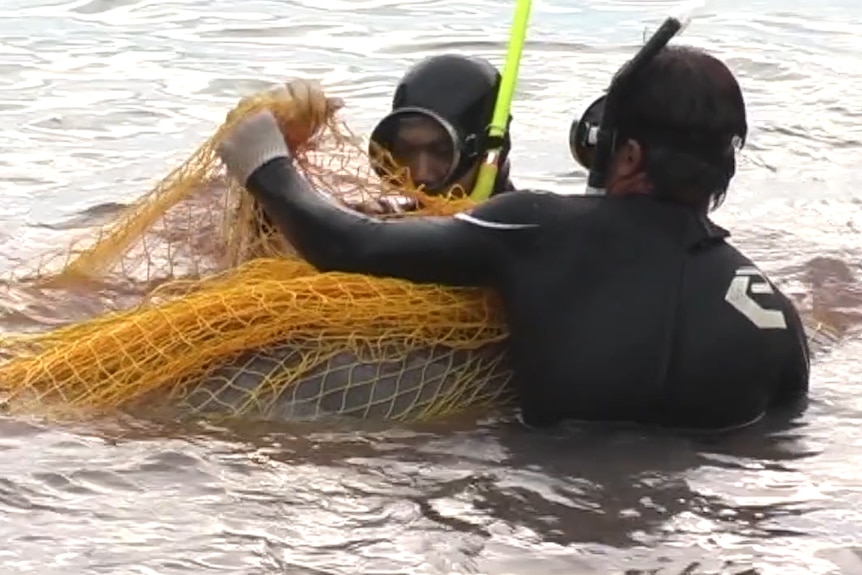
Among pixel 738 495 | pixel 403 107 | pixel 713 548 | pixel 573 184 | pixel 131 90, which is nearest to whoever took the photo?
pixel 713 548

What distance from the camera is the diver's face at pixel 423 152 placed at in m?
6.21

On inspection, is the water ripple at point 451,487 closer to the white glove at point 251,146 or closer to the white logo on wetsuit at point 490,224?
the white logo on wetsuit at point 490,224

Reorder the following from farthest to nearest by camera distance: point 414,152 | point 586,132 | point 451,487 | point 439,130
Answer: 1. point 414,152
2. point 439,130
3. point 586,132
4. point 451,487

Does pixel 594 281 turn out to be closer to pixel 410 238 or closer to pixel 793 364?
pixel 410 238

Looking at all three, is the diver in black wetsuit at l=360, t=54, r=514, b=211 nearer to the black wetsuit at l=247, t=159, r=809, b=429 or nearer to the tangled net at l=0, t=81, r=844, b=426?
the tangled net at l=0, t=81, r=844, b=426

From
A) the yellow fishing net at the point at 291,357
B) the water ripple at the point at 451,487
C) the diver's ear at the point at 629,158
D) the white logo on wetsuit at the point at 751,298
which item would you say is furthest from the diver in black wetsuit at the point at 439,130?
the white logo on wetsuit at the point at 751,298

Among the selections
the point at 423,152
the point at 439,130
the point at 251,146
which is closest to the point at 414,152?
the point at 423,152

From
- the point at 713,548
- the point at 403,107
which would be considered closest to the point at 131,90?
the point at 403,107

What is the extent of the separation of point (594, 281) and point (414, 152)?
1201 mm

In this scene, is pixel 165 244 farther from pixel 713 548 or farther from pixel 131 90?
pixel 131 90

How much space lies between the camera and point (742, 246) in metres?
Result: 8.38

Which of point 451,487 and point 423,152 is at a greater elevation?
point 423,152

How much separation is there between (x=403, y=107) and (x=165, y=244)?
4.16 feet

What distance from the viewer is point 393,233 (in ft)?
17.4
